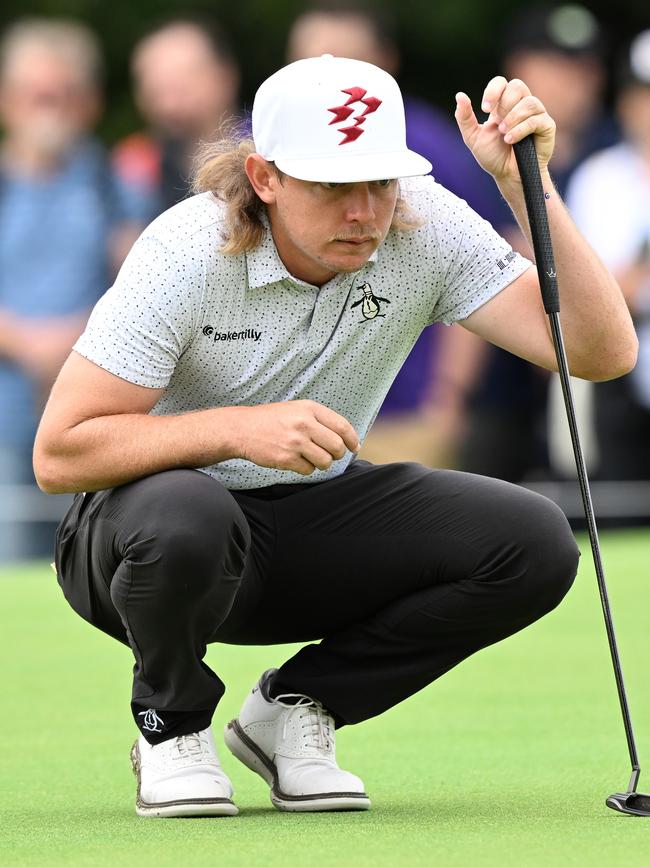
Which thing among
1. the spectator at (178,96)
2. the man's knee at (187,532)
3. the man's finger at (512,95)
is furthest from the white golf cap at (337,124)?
the spectator at (178,96)

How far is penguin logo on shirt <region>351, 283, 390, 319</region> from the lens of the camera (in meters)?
3.96

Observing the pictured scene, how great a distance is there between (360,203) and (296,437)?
0.51m

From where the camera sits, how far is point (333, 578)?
4.00 m

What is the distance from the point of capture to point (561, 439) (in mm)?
9617

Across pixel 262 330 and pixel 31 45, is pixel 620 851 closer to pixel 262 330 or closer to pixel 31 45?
pixel 262 330

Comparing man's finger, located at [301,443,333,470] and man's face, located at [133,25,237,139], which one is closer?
man's finger, located at [301,443,333,470]

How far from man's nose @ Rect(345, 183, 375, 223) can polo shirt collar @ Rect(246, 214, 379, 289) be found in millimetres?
148

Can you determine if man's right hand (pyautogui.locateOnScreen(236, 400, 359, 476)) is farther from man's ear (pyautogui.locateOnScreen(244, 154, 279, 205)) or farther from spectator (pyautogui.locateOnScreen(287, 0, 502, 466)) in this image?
spectator (pyautogui.locateOnScreen(287, 0, 502, 466))

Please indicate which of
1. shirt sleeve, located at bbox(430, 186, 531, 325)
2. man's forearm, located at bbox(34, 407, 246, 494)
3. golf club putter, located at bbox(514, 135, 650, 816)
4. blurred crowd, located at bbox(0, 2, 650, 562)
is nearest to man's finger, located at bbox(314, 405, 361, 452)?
man's forearm, located at bbox(34, 407, 246, 494)

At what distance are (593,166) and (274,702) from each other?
541 centimetres

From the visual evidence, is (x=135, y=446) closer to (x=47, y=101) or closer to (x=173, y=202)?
(x=173, y=202)

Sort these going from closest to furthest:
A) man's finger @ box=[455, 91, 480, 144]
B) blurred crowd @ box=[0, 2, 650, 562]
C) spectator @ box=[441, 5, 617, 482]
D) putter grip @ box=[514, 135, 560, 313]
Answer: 1. putter grip @ box=[514, 135, 560, 313]
2. man's finger @ box=[455, 91, 480, 144]
3. blurred crowd @ box=[0, 2, 650, 562]
4. spectator @ box=[441, 5, 617, 482]

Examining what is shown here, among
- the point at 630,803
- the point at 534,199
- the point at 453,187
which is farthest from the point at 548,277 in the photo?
the point at 453,187

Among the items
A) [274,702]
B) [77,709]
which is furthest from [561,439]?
[274,702]
